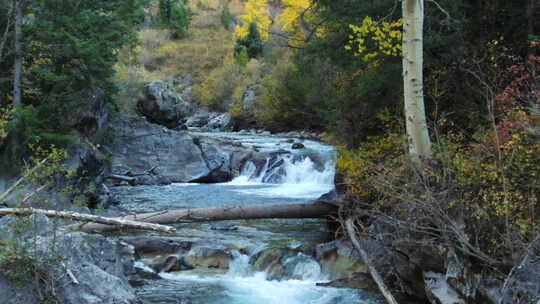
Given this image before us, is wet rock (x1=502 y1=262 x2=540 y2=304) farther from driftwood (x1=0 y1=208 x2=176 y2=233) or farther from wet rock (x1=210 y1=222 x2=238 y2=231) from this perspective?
wet rock (x1=210 y1=222 x2=238 y2=231)

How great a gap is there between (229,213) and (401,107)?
421 centimetres

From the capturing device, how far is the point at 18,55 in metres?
12.2

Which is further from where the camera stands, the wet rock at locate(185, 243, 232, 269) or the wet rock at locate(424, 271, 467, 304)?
the wet rock at locate(185, 243, 232, 269)

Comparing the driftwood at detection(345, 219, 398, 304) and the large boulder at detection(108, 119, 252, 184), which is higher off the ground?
the large boulder at detection(108, 119, 252, 184)

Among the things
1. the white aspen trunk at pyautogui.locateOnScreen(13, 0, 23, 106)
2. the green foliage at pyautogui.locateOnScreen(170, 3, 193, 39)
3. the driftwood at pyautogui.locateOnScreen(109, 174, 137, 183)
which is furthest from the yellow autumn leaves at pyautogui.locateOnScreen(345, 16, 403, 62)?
the green foliage at pyautogui.locateOnScreen(170, 3, 193, 39)

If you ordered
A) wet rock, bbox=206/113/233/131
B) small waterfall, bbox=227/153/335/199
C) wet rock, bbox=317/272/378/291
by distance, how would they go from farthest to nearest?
wet rock, bbox=206/113/233/131
small waterfall, bbox=227/153/335/199
wet rock, bbox=317/272/378/291

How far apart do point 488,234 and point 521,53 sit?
499cm

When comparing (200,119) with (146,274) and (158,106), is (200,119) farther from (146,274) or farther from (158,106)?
(146,274)

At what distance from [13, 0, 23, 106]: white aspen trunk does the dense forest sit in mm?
30

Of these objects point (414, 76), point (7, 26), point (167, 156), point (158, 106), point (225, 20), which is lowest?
point (167, 156)

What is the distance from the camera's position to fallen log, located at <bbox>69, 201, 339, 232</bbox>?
9195 mm

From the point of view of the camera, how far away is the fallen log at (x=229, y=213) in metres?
9.20

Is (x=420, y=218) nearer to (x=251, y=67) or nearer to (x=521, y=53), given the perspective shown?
(x=521, y=53)

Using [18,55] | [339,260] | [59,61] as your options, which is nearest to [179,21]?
[59,61]
